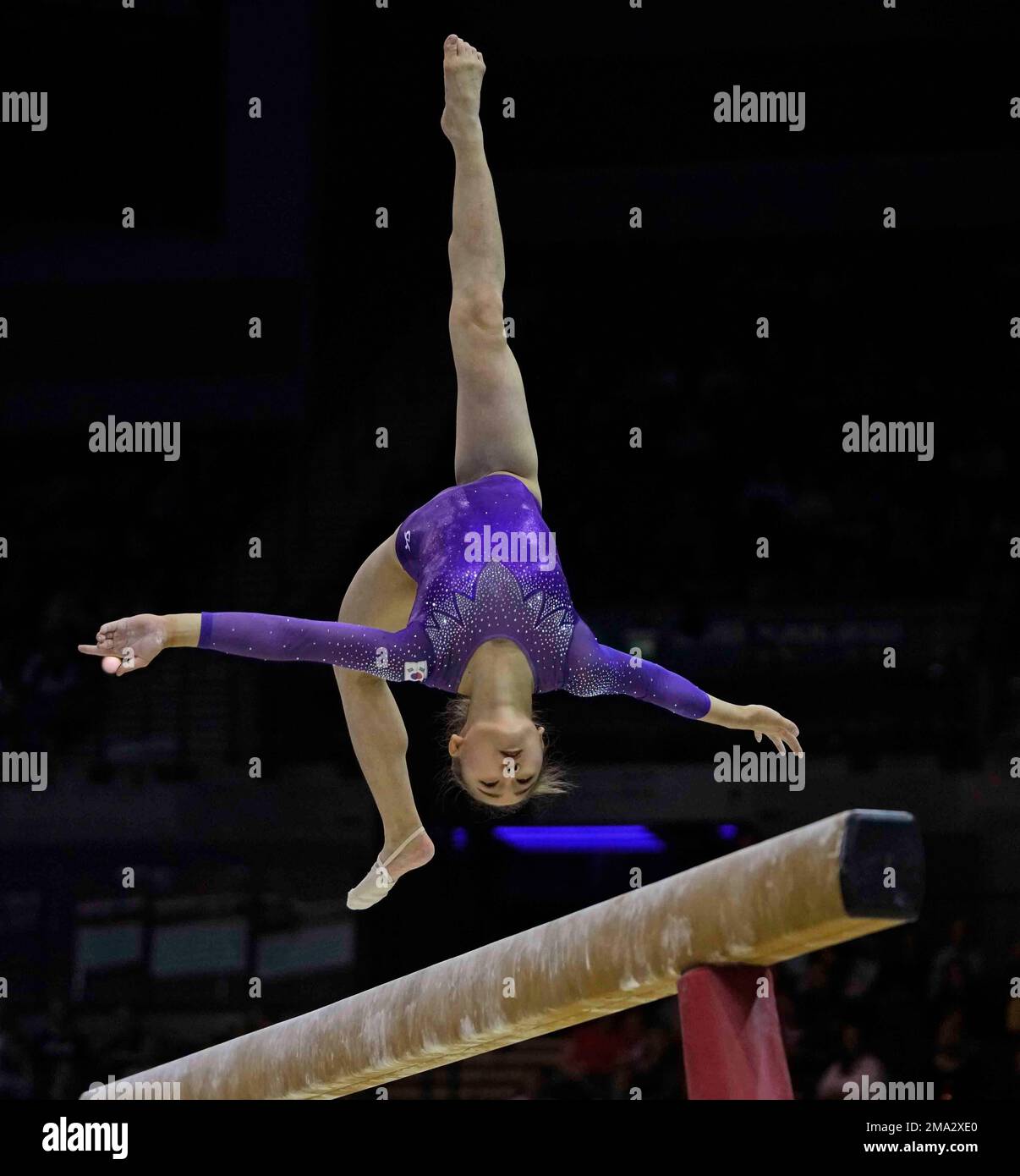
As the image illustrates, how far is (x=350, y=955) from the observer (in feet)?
35.3

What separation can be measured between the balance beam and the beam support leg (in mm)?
47

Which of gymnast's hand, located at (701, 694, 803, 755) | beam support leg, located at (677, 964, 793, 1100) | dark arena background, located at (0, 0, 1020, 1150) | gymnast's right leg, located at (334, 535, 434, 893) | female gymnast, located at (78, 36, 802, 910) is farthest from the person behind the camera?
dark arena background, located at (0, 0, 1020, 1150)

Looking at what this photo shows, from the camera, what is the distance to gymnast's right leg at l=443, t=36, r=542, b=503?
15.0ft

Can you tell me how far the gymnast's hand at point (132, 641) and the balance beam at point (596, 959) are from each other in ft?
3.15

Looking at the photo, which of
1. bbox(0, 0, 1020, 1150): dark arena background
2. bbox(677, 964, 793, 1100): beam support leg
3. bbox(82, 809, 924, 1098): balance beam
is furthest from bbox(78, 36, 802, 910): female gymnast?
bbox(0, 0, 1020, 1150): dark arena background

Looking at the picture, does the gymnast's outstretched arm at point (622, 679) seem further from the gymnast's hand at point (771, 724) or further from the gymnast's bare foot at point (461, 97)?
the gymnast's bare foot at point (461, 97)

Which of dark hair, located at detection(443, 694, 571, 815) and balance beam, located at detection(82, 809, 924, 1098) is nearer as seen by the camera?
balance beam, located at detection(82, 809, 924, 1098)

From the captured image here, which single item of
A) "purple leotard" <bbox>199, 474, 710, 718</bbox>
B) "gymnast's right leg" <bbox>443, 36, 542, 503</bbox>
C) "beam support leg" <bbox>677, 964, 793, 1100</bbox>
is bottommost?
"beam support leg" <bbox>677, 964, 793, 1100</bbox>

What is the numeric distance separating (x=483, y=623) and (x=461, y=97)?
1410mm

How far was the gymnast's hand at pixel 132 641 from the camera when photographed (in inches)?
150

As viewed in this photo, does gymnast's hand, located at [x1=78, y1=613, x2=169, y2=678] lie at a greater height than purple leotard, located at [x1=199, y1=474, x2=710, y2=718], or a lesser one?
lesser

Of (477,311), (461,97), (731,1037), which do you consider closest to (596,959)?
(731,1037)

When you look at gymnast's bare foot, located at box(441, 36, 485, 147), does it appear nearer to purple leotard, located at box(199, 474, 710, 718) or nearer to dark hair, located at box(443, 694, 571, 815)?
purple leotard, located at box(199, 474, 710, 718)
